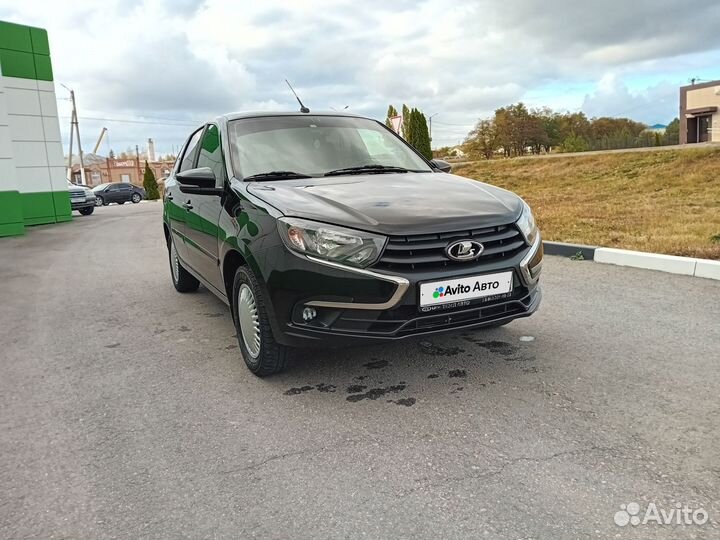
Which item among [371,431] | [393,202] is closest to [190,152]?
[393,202]

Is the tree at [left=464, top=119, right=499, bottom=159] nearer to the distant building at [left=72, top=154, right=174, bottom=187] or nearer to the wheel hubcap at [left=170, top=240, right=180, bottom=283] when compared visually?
the distant building at [left=72, top=154, right=174, bottom=187]

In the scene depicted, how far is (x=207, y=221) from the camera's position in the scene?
413 cm

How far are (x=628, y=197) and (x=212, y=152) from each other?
10566mm

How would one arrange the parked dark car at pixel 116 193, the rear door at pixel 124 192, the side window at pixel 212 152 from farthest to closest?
the rear door at pixel 124 192, the parked dark car at pixel 116 193, the side window at pixel 212 152

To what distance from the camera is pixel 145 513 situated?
2193mm

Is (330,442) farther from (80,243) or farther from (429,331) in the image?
(80,243)

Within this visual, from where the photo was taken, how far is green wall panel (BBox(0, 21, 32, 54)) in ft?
53.3

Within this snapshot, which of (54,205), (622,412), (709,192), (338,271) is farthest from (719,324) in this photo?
(54,205)

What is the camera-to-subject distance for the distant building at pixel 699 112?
3803cm

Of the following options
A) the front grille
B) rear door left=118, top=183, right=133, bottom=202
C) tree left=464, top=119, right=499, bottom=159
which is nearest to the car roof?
the front grille

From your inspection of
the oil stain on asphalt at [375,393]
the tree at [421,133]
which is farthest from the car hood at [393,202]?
the tree at [421,133]

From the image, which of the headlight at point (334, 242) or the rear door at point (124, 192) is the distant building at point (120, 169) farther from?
the headlight at point (334, 242)

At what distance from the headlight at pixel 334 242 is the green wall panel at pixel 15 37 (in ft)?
57.7

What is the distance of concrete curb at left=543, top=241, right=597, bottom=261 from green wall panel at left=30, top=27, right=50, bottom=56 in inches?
653
